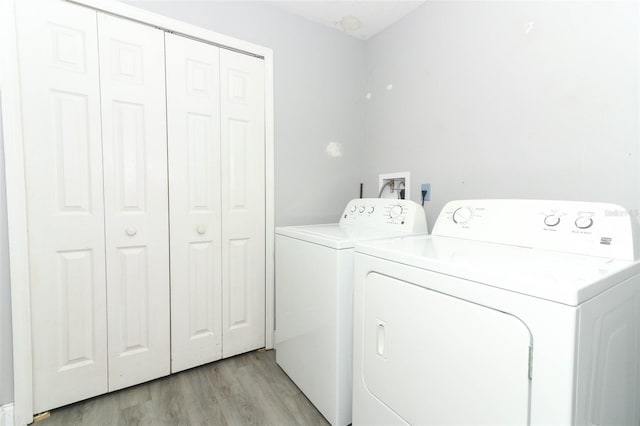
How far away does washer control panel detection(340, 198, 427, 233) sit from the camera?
1.53m

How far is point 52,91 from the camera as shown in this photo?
1.34 m

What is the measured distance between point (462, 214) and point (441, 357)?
0.70 meters

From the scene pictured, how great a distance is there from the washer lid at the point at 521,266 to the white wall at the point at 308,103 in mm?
1015

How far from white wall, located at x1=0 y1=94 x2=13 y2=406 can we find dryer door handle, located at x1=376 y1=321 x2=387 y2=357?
1.59m

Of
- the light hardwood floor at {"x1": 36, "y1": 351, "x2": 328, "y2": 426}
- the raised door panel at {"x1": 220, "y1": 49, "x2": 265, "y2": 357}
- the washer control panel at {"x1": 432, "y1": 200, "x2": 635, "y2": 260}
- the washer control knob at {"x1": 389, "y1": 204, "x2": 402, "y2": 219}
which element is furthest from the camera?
the raised door panel at {"x1": 220, "y1": 49, "x2": 265, "y2": 357}

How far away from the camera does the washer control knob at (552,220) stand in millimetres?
1030

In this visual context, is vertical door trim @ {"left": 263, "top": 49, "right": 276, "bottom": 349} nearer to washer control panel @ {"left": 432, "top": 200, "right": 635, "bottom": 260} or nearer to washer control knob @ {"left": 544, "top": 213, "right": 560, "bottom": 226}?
washer control panel @ {"left": 432, "top": 200, "right": 635, "bottom": 260}

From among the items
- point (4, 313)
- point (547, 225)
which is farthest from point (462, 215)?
point (4, 313)

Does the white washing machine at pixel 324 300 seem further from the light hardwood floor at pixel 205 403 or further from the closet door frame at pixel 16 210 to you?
the closet door frame at pixel 16 210

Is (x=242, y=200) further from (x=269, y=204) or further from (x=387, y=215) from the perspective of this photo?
(x=387, y=215)

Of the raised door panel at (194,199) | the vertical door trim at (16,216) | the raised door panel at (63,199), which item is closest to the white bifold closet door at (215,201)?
the raised door panel at (194,199)

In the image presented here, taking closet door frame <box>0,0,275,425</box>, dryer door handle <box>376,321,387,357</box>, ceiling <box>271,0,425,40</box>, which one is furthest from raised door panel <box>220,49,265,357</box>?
dryer door handle <box>376,321,387,357</box>

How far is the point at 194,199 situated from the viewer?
1.70 metres

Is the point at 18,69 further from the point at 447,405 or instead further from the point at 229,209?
the point at 447,405
